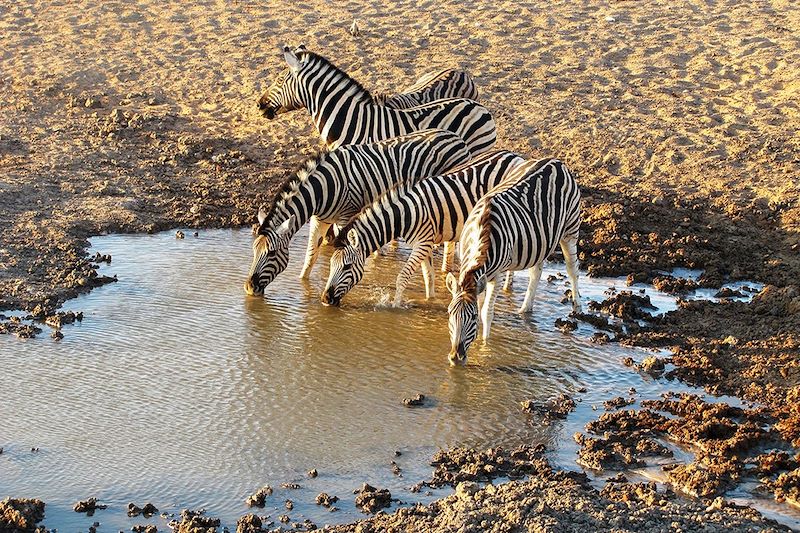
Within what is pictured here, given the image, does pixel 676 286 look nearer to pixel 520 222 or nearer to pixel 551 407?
pixel 520 222

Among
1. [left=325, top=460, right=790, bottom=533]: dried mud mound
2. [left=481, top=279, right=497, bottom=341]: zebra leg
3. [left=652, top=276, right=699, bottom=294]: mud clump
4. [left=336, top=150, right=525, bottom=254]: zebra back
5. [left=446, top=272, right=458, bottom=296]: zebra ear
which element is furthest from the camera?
[left=652, top=276, right=699, bottom=294]: mud clump

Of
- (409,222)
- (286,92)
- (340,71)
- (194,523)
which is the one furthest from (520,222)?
(286,92)

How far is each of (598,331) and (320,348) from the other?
8.19 ft

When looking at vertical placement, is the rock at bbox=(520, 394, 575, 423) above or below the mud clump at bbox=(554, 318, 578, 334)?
below

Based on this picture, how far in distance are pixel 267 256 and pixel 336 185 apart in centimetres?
95

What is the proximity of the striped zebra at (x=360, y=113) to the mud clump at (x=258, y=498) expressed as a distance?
566 cm

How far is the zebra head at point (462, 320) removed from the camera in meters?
8.26

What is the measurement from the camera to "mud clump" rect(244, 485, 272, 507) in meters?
6.39

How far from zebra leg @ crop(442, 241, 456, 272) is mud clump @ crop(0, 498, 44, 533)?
4.96 meters

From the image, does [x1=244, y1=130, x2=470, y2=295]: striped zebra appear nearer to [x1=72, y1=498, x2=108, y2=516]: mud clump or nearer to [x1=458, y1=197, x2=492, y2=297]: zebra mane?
[x1=458, y1=197, x2=492, y2=297]: zebra mane

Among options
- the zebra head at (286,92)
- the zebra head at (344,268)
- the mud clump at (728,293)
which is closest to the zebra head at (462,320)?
the zebra head at (344,268)

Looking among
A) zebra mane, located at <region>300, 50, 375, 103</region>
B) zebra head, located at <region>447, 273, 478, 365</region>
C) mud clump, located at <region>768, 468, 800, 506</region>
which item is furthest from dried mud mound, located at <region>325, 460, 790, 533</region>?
zebra mane, located at <region>300, 50, 375, 103</region>

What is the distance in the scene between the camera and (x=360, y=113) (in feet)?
37.8

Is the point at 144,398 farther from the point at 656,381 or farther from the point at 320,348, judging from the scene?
the point at 656,381
